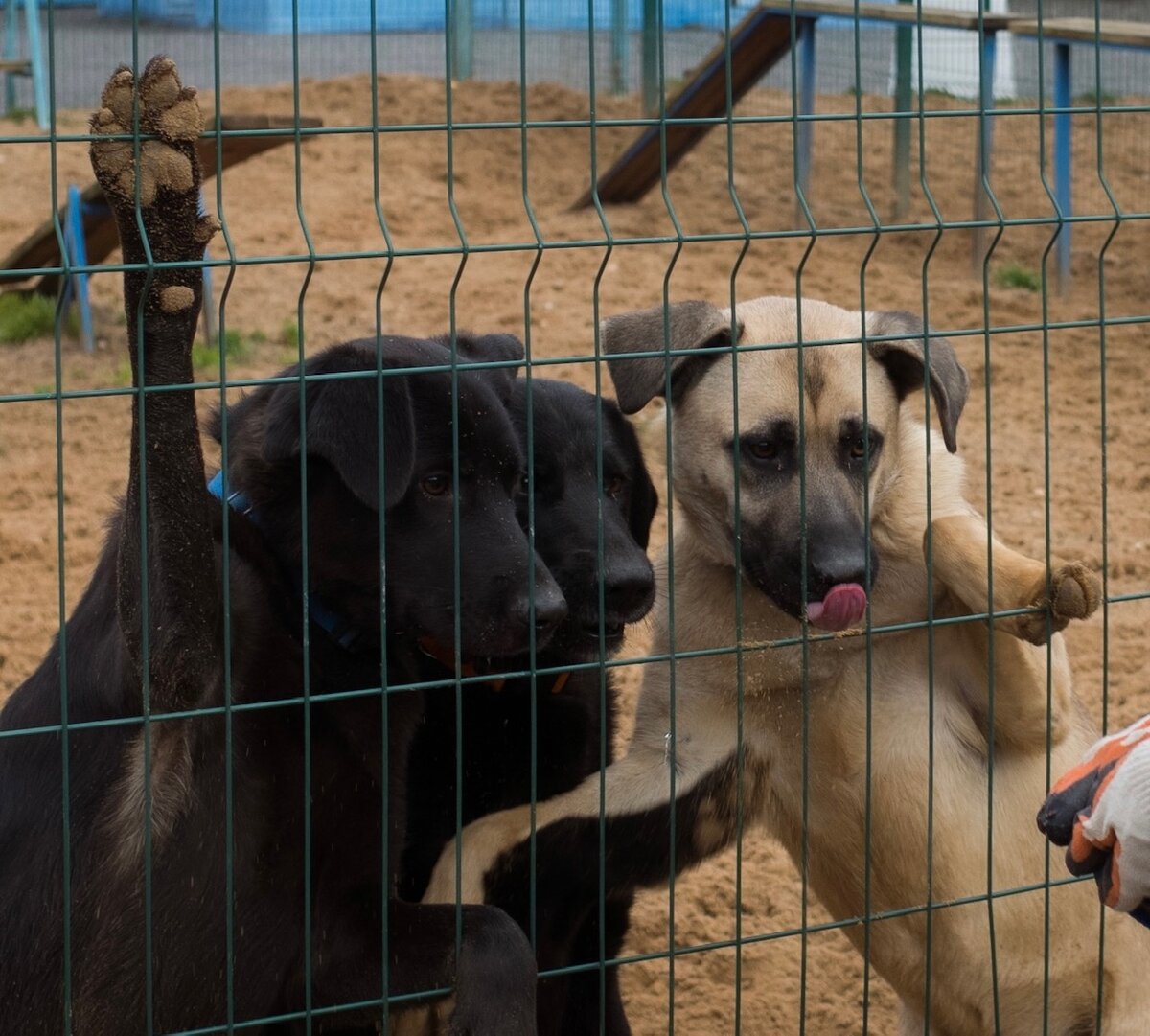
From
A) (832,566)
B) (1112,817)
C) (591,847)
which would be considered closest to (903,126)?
(832,566)

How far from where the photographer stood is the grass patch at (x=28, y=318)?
26.6 ft

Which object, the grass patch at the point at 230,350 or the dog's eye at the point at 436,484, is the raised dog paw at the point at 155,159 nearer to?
the dog's eye at the point at 436,484

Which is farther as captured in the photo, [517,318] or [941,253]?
[941,253]

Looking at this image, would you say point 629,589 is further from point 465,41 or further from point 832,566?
point 465,41

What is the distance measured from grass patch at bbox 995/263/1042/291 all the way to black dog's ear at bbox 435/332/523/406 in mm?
5863

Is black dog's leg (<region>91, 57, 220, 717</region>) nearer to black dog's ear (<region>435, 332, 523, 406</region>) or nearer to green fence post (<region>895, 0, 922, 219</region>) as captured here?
black dog's ear (<region>435, 332, 523, 406</region>)

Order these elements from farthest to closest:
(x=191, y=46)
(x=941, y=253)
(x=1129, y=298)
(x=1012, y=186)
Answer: (x=191, y=46), (x=1012, y=186), (x=941, y=253), (x=1129, y=298)

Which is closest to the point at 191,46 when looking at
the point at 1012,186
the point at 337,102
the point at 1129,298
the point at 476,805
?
the point at 337,102

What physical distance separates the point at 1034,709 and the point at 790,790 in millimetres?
540

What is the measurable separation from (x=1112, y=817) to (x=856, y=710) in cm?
153

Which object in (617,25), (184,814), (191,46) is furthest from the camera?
(191,46)

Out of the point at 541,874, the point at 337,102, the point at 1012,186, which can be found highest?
the point at 337,102

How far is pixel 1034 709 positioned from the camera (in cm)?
336

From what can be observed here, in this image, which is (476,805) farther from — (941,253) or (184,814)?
(941,253)
